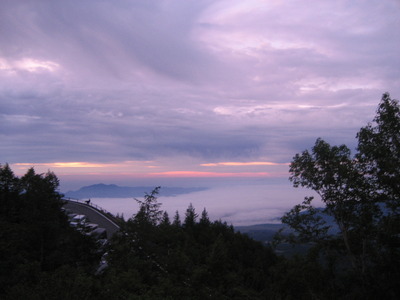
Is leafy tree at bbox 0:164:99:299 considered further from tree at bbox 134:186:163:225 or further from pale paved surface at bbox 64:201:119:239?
pale paved surface at bbox 64:201:119:239

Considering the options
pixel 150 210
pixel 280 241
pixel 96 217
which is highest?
pixel 150 210

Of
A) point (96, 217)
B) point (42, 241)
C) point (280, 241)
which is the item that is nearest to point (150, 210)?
point (42, 241)

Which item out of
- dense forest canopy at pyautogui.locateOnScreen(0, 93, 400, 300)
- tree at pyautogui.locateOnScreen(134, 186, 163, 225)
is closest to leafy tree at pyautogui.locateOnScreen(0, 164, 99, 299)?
dense forest canopy at pyautogui.locateOnScreen(0, 93, 400, 300)

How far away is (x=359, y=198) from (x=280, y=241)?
454 cm

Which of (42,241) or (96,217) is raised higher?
(42,241)

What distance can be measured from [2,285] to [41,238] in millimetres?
6417

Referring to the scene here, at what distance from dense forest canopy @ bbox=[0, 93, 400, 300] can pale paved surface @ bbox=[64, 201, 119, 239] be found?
13.5m

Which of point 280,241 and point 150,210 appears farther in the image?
point 150,210

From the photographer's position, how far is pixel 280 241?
49.1ft

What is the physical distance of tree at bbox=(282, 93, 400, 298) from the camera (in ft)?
36.3

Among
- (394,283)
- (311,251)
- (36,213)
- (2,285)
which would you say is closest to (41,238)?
(36,213)

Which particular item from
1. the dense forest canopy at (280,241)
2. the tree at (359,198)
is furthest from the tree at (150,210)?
the tree at (359,198)

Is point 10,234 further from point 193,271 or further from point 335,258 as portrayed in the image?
point 335,258

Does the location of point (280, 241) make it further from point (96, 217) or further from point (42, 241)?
point (96, 217)
